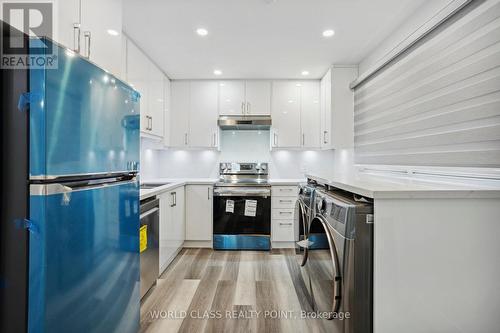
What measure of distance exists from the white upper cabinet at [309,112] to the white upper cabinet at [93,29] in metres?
2.57

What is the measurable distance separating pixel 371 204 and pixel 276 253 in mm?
2316

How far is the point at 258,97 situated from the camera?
3.63m

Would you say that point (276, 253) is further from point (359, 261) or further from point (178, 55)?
point (178, 55)

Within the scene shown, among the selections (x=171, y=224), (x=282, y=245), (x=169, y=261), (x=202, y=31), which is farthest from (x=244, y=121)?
(x=169, y=261)

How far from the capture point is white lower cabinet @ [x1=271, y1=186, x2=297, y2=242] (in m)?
3.37

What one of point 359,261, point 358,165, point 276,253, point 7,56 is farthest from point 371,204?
point 276,253

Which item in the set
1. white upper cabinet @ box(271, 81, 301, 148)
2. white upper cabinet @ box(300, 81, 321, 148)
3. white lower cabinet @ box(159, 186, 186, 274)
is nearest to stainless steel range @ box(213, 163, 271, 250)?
white lower cabinet @ box(159, 186, 186, 274)

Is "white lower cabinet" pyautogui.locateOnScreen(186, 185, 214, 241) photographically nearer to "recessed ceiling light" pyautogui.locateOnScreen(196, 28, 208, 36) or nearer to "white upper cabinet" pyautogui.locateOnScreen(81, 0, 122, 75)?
"recessed ceiling light" pyautogui.locateOnScreen(196, 28, 208, 36)

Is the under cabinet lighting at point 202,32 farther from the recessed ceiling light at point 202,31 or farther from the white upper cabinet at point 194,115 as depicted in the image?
the white upper cabinet at point 194,115

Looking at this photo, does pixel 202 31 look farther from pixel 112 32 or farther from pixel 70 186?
pixel 70 186

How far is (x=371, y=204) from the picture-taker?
1.17 meters

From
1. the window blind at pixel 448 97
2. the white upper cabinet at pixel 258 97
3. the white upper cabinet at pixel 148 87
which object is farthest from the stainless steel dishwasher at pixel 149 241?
the window blind at pixel 448 97

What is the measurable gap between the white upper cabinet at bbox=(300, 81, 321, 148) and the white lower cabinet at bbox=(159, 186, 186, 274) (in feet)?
6.28

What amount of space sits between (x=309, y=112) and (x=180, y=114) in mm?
1904
